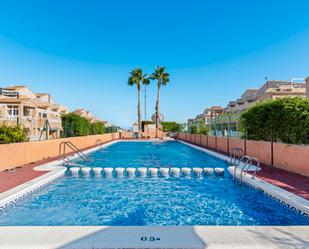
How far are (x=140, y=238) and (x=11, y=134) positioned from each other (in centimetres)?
865

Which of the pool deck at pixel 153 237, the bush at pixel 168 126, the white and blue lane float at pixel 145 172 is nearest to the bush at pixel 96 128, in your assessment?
the bush at pixel 168 126

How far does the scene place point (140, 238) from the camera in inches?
138

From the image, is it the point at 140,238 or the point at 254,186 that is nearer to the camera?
the point at 140,238

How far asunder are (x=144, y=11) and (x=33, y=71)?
15.5m

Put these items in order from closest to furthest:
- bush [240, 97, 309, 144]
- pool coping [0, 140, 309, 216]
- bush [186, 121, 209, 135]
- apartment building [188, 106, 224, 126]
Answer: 1. pool coping [0, 140, 309, 216]
2. bush [240, 97, 309, 144]
3. apartment building [188, 106, 224, 126]
4. bush [186, 121, 209, 135]

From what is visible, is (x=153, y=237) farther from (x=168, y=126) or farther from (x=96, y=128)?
(x=168, y=126)

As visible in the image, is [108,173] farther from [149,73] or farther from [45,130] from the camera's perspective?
[149,73]

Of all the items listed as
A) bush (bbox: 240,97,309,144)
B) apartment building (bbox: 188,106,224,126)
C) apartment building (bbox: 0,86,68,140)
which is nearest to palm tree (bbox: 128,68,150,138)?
apartment building (bbox: 188,106,224,126)

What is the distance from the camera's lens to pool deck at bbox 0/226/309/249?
335 cm

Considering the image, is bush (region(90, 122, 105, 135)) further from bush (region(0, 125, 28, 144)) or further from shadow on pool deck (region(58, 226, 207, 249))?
shadow on pool deck (region(58, 226, 207, 249))

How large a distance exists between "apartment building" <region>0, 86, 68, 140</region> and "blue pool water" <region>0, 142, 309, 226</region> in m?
5.49

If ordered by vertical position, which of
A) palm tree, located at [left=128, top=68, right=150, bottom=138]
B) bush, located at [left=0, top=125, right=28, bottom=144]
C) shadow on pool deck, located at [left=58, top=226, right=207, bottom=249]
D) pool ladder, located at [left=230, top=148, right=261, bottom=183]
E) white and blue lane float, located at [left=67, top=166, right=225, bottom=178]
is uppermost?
palm tree, located at [left=128, top=68, right=150, bottom=138]

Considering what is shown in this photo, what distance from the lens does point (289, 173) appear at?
851cm

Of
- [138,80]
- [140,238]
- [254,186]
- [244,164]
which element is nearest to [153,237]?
[140,238]
